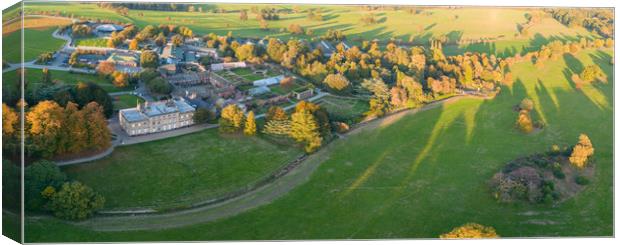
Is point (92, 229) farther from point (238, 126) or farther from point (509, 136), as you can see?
point (509, 136)

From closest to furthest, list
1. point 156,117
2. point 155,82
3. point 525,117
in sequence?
point 156,117, point 155,82, point 525,117

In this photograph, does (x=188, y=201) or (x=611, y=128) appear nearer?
(x=188, y=201)

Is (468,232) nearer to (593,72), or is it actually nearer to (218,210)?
(218,210)

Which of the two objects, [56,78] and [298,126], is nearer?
[56,78]

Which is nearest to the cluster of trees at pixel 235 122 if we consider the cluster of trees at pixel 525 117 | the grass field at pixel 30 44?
the grass field at pixel 30 44

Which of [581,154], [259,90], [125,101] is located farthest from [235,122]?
[581,154]

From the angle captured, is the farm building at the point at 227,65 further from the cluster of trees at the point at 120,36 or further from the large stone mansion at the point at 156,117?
the cluster of trees at the point at 120,36

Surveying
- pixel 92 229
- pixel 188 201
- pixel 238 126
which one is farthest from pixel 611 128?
pixel 92 229
